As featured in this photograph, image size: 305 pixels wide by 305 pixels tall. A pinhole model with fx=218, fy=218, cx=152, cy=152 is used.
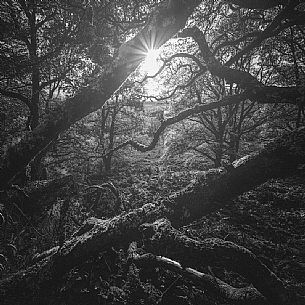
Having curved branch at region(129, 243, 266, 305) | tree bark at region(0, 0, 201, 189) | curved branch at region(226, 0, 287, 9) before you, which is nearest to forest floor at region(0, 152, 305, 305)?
curved branch at region(129, 243, 266, 305)

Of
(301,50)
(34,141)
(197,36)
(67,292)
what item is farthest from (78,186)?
(301,50)

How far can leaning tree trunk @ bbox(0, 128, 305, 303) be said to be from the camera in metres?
2.73

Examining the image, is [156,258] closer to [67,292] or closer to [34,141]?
[67,292]

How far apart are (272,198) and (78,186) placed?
757cm

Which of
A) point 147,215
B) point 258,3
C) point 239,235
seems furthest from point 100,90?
point 239,235

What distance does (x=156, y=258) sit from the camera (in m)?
2.60

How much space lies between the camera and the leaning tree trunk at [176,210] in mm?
2734

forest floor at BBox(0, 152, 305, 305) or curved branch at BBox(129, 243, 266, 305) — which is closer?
curved branch at BBox(129, 243, 266, 305)

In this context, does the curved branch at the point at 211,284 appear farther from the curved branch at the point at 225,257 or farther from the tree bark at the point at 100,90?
the tree bark at the point at 100,90

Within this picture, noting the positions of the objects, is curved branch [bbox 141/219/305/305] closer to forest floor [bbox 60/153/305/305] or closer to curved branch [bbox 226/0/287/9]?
forest floor [bbox 60/153/305/305]

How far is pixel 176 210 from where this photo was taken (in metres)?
3.17

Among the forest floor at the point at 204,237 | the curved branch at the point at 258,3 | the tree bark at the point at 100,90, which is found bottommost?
the forest floor at the point at 204,237

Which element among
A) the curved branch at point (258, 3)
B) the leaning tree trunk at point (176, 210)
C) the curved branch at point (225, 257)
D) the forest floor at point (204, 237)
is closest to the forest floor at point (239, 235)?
the forest floor at point (204, 237)

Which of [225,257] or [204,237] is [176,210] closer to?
[225,257]
